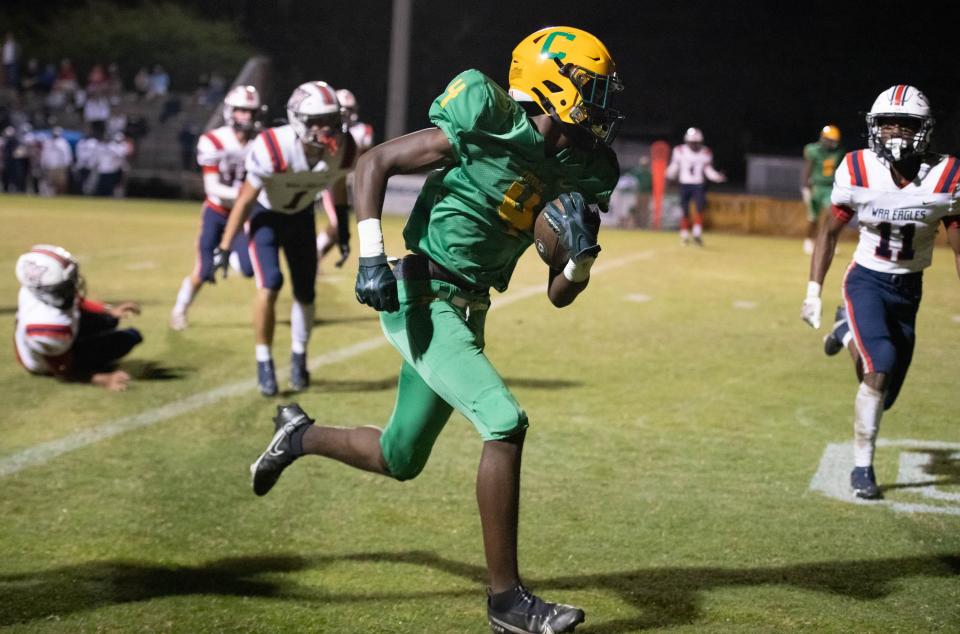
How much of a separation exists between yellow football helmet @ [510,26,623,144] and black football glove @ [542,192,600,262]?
260mm

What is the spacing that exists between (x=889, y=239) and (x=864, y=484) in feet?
3.45

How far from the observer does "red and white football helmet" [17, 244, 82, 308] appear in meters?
6.57

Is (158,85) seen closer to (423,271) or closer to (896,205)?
(896,205)

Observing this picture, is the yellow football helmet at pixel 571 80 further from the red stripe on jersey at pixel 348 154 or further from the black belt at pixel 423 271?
the red stripe on jersey at pixel 348 154

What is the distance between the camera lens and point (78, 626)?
3.62 metres

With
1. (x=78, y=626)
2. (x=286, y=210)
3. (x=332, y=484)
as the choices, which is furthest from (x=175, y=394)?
→ (x=78, y=626)

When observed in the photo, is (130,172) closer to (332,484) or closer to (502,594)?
(332,484)

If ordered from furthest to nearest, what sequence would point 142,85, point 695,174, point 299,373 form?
point 142,85, point 695,174, point 299,373

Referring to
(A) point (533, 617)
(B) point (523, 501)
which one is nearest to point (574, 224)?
(A) point (533, 617)

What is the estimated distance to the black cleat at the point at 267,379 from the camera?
702 centimetres

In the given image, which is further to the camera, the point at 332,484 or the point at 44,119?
the point at 44,119

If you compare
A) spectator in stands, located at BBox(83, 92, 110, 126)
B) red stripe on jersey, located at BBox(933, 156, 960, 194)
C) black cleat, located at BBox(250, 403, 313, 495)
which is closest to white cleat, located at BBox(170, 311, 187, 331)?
black cleat, located at BBox(250, 403, 313, 495)

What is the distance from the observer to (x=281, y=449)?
14.6ft

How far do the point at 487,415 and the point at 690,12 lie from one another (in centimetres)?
2976
